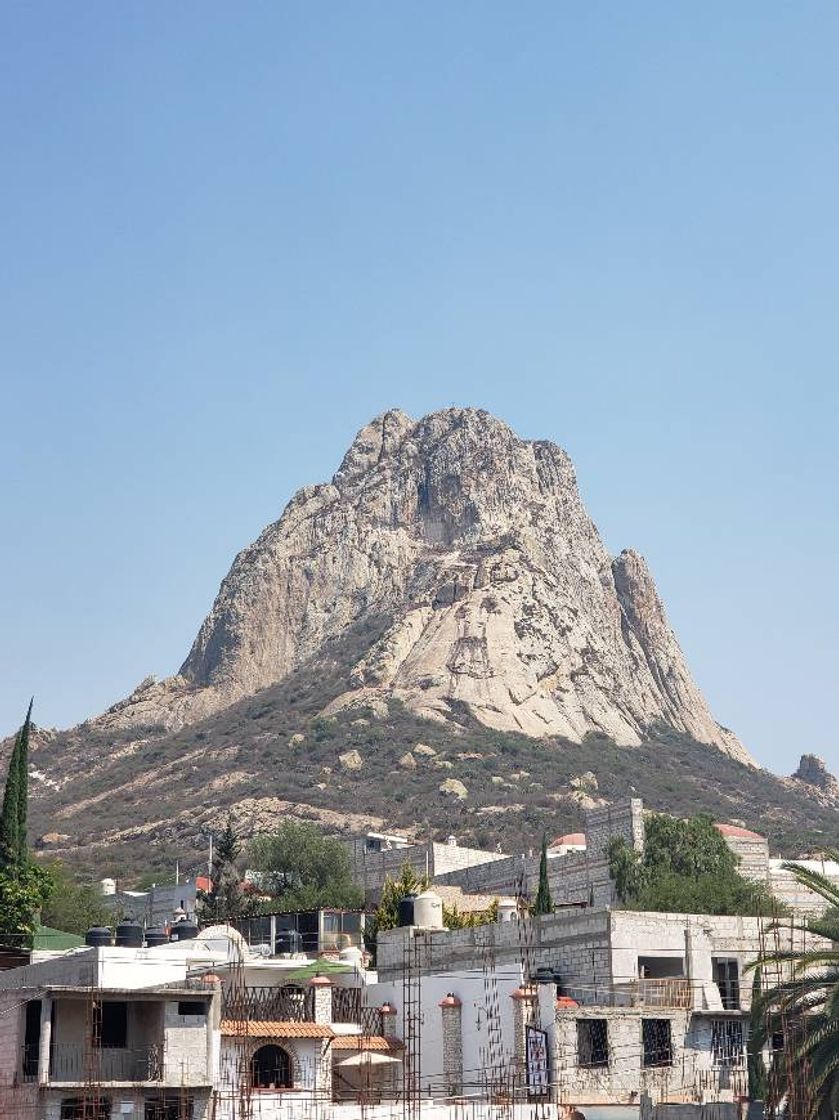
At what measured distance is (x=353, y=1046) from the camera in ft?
168

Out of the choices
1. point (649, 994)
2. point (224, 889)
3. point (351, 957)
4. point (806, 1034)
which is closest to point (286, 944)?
point (351, 957)

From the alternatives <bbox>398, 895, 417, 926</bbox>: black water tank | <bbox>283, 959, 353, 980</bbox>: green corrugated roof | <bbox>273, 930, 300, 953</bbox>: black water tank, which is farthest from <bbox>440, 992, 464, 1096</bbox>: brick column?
<bbox>398, 895, 417, 926</bbox>: black water tank

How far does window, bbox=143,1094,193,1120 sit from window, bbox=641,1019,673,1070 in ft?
43.9

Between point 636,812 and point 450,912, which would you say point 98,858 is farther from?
point 450,912

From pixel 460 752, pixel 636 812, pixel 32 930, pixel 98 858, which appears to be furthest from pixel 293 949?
pixel 460 752

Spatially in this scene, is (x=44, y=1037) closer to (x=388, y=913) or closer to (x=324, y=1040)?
(x=324, y=1040)

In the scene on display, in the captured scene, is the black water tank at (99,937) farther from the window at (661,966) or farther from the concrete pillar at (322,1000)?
the window at (661,966)

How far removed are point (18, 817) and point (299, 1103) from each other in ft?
78.7

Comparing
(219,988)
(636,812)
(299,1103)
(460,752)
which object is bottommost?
(299,1103)

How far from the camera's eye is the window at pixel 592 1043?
4919cm

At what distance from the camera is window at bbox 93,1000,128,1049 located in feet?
149

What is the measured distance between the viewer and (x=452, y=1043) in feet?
169

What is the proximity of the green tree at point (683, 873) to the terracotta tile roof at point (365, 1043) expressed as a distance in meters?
17.2

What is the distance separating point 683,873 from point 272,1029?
4358 cm
